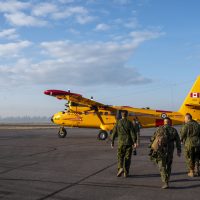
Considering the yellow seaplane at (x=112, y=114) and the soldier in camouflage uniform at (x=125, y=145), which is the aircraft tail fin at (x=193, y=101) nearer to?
the yellow seaplane at (x=112, y=114)

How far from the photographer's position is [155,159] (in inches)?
342

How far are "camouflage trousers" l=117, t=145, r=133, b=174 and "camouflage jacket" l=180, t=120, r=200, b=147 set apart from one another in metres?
1.82

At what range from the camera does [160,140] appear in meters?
8.55

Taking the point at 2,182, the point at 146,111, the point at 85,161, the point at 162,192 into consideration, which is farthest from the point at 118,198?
the point at 146,111

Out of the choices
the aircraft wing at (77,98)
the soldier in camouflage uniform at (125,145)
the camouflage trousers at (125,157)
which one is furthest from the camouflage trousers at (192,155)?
the aircraft wing at (77,98)

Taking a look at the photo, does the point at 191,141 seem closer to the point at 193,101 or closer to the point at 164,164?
the point at 164,164

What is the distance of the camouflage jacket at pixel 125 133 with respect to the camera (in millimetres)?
9945

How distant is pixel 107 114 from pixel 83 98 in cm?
279

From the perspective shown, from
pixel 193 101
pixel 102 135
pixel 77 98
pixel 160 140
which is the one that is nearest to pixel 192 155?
pixel 160 140

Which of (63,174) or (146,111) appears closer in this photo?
(63,174)

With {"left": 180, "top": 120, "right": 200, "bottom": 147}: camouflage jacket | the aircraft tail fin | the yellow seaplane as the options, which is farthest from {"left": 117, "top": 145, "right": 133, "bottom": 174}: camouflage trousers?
the aircraft tail fin

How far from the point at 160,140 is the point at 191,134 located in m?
1.97

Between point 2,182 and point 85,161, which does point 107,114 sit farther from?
point 2,182

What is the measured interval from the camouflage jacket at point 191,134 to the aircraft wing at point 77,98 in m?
15.4
